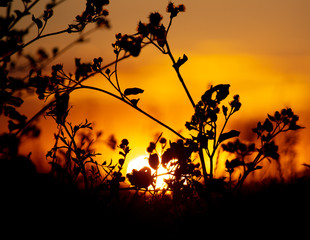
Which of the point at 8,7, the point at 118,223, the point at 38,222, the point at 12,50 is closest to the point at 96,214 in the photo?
the point at 118,223

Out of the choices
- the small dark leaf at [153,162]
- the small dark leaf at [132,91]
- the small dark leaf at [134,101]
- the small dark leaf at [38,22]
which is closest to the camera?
the small dark leaf at [153,162]

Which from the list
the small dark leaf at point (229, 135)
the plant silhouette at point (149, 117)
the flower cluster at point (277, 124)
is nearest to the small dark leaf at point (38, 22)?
the plant silhouette at point (149, 117)

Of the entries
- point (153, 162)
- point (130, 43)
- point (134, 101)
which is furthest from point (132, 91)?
point (153, 162)

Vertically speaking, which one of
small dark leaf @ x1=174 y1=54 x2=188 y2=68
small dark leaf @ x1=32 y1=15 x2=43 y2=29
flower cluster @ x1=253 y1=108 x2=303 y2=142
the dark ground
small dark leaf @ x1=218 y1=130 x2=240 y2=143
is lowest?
the dark ground

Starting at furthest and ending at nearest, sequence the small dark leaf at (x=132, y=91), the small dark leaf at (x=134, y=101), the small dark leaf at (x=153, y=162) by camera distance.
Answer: the small dark leaf at (x=134, y=101), the small dark leaf at (x=132, y=91), the small dark leaf at (x=153, y=162)

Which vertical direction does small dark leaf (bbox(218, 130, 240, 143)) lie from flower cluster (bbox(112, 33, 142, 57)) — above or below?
below

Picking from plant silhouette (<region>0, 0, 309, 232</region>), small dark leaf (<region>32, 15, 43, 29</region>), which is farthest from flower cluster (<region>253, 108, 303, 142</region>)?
small dark leaf (<region>32, 15, 43, 29</region>)

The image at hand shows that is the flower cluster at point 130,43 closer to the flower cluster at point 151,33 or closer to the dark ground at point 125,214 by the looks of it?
the flower cluster at point 151,33

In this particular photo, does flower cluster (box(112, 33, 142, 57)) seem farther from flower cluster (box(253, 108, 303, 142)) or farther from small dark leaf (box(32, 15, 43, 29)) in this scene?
flower cluster (box(253, 108, 303, 142))

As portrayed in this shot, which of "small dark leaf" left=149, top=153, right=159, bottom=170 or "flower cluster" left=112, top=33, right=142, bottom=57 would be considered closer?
"small dark leaf" left=149, top=153, right=159, bottom=170

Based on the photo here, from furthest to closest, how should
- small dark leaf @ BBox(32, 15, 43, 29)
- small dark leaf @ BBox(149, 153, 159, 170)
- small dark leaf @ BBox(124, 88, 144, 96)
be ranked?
small dark leaf @ BBox(124, 88, 144, 96) → small dark leaf @ BBox(32, 15, 43, 29) → small dark leaf @ BBox(149, 153, 159, 170)

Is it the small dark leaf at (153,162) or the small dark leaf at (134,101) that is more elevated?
the small dark leaf at (134,101)

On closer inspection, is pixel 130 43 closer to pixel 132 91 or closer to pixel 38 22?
pixel 132 91

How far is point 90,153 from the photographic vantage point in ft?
14.0
